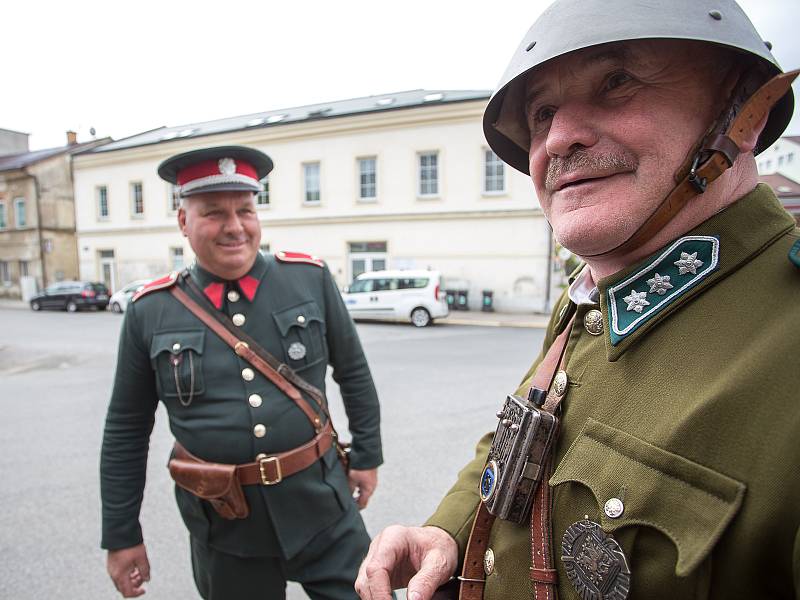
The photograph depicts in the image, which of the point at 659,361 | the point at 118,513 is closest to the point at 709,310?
the point at 659,361

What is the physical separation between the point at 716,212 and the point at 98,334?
14086 millimetres

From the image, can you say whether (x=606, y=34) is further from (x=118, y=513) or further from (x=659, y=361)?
(x=118, y=513)

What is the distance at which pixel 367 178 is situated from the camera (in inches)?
728

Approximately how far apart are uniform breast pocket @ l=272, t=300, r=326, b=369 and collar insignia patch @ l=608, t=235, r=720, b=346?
4.52 ft

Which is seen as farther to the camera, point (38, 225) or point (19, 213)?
point (19, 213)

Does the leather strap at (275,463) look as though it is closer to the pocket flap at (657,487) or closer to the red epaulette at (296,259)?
the red epaulette at (296,259)

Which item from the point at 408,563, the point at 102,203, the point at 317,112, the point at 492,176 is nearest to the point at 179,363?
the point at 408,563

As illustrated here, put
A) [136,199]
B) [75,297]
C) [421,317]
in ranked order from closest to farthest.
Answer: [421,317] < [75,297] < [136,199]

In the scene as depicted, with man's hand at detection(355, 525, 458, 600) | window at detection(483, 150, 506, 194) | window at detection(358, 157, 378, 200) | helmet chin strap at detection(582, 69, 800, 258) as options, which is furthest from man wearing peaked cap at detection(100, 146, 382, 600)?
window at detection(358, 157, 378, 200)

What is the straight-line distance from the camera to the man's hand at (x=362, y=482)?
2.25 meters

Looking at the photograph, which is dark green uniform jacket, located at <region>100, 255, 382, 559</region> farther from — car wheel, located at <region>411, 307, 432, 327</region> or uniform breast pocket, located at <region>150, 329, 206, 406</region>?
car wheel, located at <region>411, 307, 432, 327</region>

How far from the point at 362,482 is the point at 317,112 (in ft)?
67.0

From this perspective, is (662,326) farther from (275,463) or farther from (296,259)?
(296,259)

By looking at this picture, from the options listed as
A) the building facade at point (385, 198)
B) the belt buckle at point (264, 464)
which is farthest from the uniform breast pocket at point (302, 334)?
the building facade at point (385, 198)
